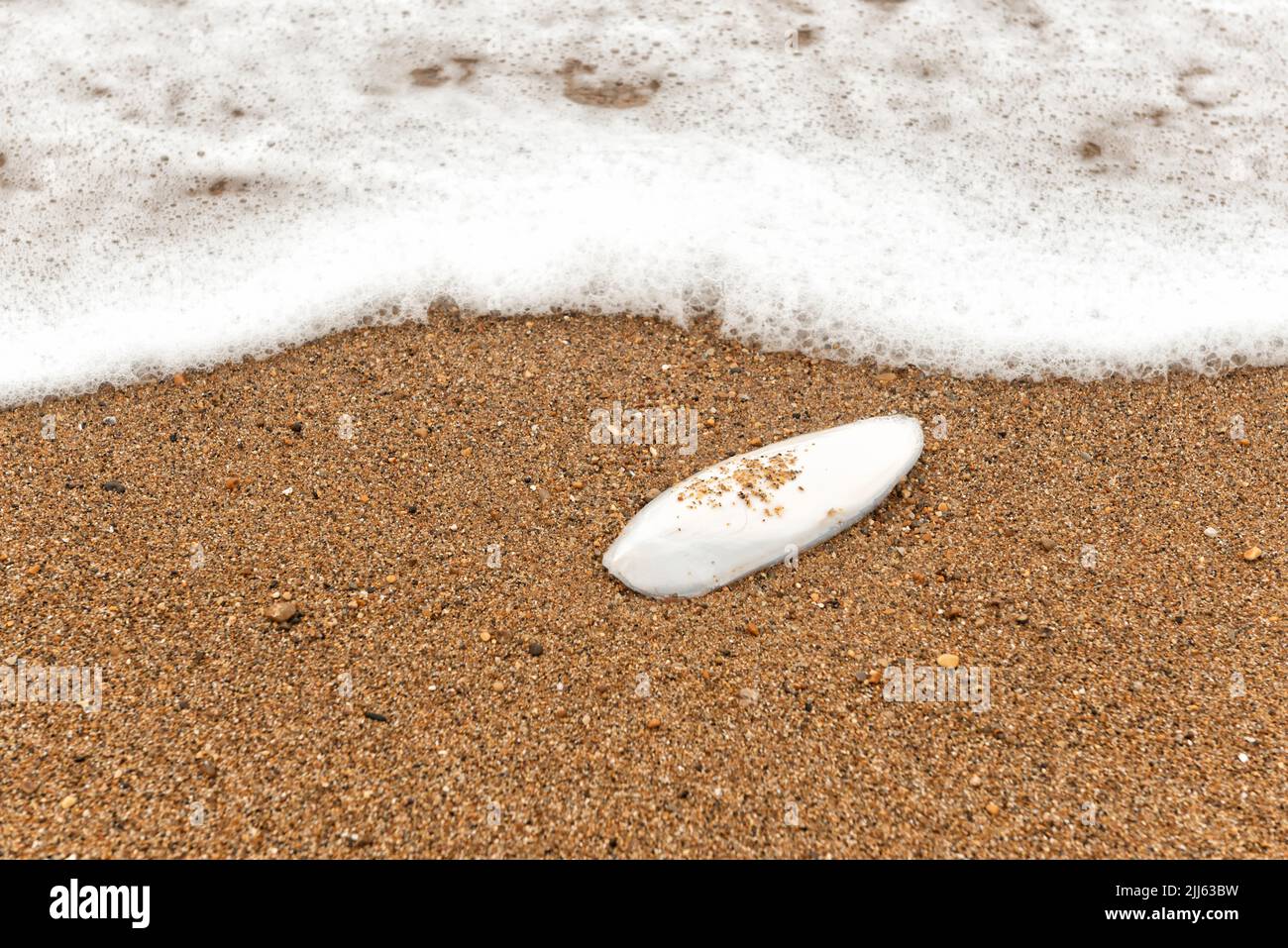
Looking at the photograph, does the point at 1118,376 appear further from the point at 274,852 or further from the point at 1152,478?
the point at 274,852

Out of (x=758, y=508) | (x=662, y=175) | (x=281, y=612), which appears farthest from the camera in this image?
(x=662, y=175)

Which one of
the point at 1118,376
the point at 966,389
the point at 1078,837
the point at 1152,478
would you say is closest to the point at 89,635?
the point at 1078,837

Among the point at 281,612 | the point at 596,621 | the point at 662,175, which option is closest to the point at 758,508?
the point at 596,621

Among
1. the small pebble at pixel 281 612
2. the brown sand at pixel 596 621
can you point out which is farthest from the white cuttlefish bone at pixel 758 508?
the small pebble at pixel 281 612

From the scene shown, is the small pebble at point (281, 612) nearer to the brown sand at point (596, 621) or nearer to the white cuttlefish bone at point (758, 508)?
the brown sand at point (596, 621)

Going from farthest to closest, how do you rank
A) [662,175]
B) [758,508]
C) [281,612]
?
[662,175], [758,508], [281,612]

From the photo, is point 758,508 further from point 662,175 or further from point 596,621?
point 662,175

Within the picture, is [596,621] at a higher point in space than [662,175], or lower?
lower
